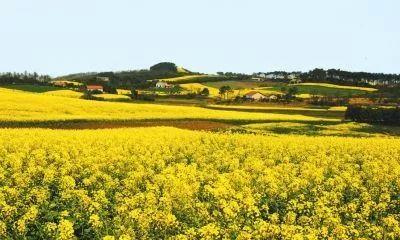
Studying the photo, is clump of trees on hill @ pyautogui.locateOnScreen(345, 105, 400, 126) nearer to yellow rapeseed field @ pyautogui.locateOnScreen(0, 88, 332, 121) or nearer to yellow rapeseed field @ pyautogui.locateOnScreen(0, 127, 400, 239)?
yellow rapeseed field @ pyautogui.locateOnScreen(0, 88, 332, 121)

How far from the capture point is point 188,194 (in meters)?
16.1

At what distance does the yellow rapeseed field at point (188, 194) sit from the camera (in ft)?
43.1

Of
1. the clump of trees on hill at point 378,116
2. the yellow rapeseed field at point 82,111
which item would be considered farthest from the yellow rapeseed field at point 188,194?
the clump of trees on hill at point 378,116

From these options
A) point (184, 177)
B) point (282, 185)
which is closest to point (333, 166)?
point (282, 185)

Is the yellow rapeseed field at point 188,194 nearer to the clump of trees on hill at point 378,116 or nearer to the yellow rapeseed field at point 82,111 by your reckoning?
the yellow rapeseed field at point 82,111

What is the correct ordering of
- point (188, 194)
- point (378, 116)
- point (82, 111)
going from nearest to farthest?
point (188, 194) → point (82, 111) → point (378, 116)

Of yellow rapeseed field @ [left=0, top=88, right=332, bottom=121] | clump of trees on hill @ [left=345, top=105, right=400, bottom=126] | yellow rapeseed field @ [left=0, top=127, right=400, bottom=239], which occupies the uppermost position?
yellow rapeseed field @ [left=0, top=127, right=400, bottom=239]

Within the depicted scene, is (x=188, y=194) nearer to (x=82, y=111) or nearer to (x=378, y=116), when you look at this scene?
(x=82, y=111)

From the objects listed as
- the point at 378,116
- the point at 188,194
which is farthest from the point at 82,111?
the point at 188,194

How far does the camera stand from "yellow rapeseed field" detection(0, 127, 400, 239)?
13133 mm

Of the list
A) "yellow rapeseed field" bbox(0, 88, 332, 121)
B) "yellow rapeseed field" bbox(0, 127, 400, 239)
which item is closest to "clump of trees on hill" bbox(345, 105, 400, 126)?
"yellow rapeseed field" bbox(0, 88, 332, 121)

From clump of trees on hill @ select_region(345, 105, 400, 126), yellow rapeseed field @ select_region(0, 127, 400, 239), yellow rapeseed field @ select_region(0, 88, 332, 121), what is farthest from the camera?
clump of trees on hill @ select_region(345, 105, 400, 126)

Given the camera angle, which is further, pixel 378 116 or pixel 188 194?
pixel 378 116

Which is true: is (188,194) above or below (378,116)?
above
